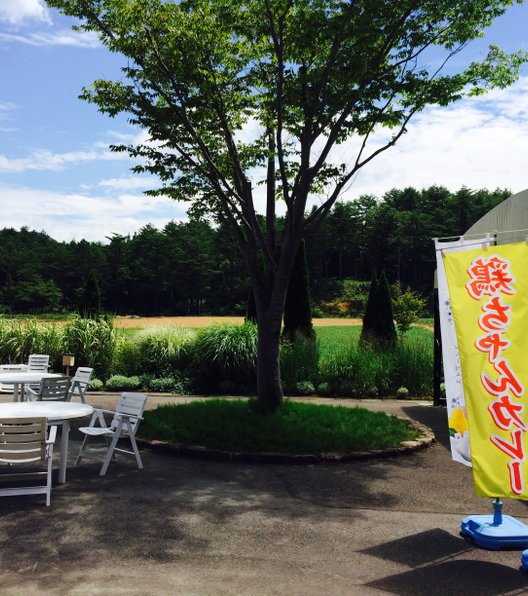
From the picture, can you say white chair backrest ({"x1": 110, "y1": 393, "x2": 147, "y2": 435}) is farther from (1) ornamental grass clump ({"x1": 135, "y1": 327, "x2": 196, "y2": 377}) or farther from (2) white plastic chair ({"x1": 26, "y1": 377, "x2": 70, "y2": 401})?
(1) ornamental grass clump ({"x1": 135, "y1": 327, "x2": 196, "y2": 377})

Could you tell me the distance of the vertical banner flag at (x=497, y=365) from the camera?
172 inches

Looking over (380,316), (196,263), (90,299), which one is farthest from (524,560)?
(196,263)

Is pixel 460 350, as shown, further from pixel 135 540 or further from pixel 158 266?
pixel 158 266

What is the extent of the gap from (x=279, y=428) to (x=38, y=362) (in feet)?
20.5

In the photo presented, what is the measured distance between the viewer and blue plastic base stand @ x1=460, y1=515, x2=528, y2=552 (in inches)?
190

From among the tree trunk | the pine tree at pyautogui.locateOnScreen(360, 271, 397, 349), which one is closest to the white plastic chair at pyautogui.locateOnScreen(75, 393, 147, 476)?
the tree trunk

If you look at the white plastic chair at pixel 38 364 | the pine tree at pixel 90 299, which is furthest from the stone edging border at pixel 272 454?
the pine tree at pixel 90 299

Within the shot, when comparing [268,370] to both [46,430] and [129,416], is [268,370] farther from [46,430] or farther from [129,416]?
[46,430]

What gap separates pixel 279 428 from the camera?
849 cm

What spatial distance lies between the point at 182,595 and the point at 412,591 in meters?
1.56

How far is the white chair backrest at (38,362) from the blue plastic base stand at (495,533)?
9221 millimetres

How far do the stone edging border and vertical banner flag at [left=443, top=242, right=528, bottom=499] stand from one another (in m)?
3.35

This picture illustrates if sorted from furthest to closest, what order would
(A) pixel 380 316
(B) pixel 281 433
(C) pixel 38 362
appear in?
(A) pixel 380 316 < (C) pixel 38 362 < (B) pixel 281 433

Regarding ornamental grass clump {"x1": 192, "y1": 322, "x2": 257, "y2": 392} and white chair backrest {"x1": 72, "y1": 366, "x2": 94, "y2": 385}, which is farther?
ornamental grass clump {"x1": 192, "y1": 322, "x2": 257, "y2": 392}
